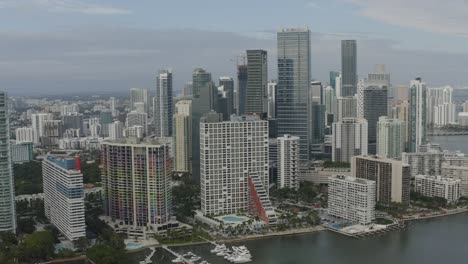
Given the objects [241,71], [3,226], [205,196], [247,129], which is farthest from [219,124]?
[241,71]

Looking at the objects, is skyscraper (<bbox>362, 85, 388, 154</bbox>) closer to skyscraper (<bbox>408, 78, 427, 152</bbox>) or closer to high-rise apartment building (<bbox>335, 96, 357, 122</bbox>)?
skyscraper (<bbox>408, 78, 427, 152</bbox>)

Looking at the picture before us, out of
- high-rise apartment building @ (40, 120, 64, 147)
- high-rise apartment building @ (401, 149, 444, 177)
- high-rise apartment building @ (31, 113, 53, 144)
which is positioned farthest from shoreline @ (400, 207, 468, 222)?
high-rise apartment building @ (31, 113, 53, 144)

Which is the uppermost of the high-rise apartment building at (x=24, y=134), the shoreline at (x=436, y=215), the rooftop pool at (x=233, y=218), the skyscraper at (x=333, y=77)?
the skyscraper at (x=333, y=77)

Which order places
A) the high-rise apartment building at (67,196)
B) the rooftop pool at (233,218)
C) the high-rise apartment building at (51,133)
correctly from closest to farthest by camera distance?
the high-rise apartment building at (67,196)
the rooftop pool at (233,218)
the high-rise apartment building at (51,133)

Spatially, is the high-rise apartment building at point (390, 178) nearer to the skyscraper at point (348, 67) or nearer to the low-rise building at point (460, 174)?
the low-rise building at point (460, 174)

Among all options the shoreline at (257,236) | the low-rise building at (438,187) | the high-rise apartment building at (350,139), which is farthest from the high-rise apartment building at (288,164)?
the high-rise apartment building at (350,139)

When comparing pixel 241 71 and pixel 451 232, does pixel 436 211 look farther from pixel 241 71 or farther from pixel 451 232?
pixel 241 71
